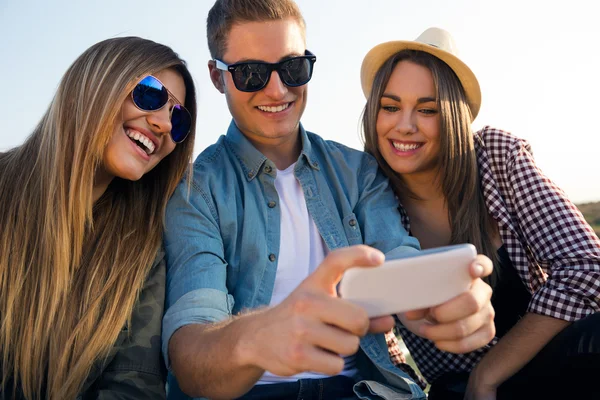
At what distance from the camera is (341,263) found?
1556 millimetres

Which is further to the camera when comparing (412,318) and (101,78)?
(101,78)

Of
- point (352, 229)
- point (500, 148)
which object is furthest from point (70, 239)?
point (500, 148)

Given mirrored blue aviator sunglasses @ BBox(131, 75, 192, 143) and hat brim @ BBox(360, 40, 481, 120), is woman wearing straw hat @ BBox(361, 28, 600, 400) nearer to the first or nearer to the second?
hat brim @ BBox(360, 40, 481, 120)

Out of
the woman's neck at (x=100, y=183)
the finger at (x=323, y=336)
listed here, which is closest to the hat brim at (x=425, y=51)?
the woman's neck at (x=100, y=183)

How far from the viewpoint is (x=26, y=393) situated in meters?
2.63

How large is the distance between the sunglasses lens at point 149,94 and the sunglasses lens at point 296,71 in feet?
2.29

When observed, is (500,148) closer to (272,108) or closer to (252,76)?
(272,108)

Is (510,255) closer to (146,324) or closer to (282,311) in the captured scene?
(146,324)

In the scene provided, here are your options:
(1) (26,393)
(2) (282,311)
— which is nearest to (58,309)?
(1) (26,393)

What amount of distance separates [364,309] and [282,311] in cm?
21

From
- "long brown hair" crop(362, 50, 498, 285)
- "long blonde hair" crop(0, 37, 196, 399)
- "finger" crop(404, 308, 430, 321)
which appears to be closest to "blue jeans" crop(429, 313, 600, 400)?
"long brown hair" crop(362, 50, 498, 285)

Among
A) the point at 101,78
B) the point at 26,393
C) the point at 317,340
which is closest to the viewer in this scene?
the point at 317,340

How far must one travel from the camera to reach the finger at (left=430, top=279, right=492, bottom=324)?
175 cm

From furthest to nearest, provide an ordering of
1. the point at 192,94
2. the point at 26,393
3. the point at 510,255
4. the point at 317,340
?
the point at 510,255
the point at 192,94
the point at 26,393
the point at 317,340
